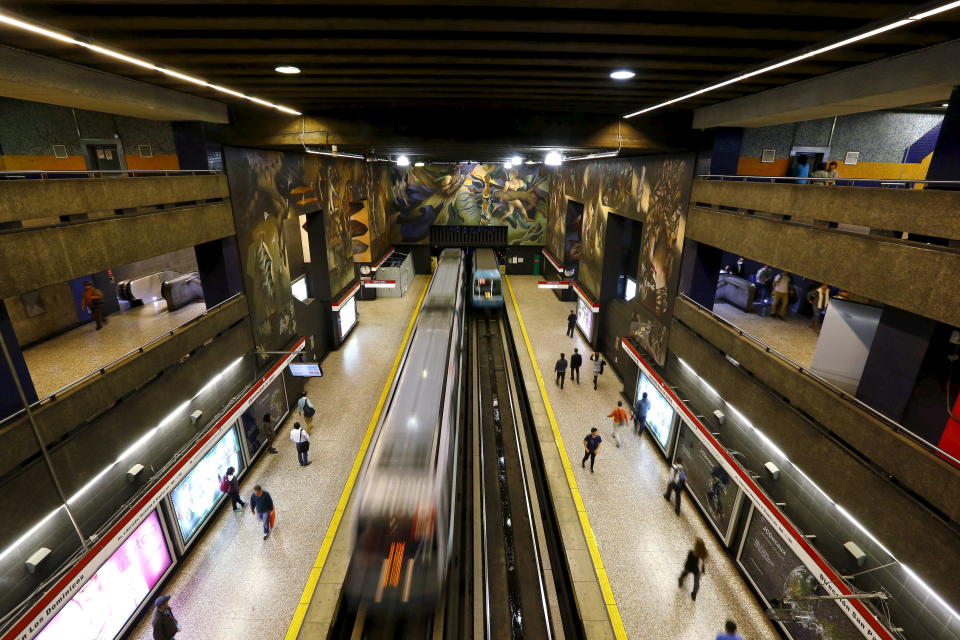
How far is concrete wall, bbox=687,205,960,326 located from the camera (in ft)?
13.5

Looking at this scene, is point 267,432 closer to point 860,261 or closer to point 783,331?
point 860,261

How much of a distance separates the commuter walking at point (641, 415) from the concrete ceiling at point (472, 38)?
23.8 feet

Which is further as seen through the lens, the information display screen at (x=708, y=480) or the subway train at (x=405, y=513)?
the information display screen at (x=708, y=480)

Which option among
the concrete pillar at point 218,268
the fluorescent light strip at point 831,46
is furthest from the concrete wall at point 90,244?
the fluorescent light strip at point 831,46

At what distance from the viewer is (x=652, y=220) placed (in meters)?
11.2

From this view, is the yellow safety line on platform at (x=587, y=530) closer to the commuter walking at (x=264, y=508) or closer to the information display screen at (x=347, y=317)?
the commuter walking at (x=264, y=508)

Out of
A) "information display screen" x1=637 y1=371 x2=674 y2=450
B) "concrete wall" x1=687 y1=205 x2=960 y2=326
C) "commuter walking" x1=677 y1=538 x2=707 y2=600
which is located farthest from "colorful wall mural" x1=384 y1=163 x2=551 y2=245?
"commuter walking" x1=677 y1=538 x2=707 y2=600

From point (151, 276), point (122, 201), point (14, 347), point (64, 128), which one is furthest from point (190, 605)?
point (64, 128)

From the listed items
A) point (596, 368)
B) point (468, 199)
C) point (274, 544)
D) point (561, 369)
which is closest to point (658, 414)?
point (596, 368)

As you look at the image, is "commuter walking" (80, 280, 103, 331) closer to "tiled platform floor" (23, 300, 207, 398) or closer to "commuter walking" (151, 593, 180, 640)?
"tiled platform floor" (23, 300, 207, 398)

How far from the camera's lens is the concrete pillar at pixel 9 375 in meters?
4.75

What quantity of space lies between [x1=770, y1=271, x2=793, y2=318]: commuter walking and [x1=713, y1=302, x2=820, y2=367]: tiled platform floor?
0.75 ft

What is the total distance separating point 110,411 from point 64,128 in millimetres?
6690

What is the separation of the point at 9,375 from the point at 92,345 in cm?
386
